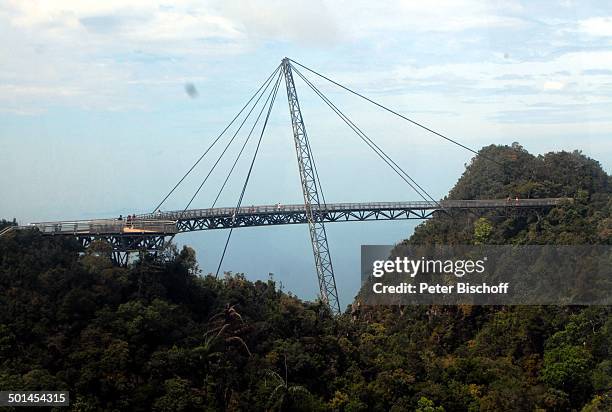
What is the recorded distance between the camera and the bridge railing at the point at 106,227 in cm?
2548

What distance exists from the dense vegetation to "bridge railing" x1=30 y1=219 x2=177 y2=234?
3.23 ft

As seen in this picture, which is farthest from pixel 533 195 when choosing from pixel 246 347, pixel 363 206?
pixel 246 347

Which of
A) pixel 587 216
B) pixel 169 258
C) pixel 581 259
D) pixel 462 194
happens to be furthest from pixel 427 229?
pixel 169 258

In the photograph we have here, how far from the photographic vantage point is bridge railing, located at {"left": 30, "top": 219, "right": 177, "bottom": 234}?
25484 mm

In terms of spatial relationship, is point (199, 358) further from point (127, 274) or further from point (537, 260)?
point (537, 260)

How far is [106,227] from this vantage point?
26359mm

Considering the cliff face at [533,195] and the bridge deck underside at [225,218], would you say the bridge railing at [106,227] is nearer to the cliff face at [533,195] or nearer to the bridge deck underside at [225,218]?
the bridge deck underside at [225,218]

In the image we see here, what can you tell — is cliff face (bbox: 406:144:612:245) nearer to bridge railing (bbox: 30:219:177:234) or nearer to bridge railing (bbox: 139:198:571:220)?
bridge railing (bbox: 139:198:571:220)

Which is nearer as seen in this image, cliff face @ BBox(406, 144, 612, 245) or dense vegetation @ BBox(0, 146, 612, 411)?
dense vegetation @ BBox(0, 146, 612, 411)

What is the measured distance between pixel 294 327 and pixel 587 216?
46.6 feet

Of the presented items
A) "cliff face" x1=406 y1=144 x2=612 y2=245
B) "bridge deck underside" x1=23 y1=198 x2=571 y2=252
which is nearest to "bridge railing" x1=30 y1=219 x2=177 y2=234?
"bridge deck underside" x1=23 y1=198 x2=571 y2=252

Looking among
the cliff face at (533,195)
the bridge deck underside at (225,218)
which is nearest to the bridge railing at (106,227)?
the bridge deck underside at (225,218)

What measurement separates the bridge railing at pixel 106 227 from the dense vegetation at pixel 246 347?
99 cm

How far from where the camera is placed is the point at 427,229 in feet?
124
